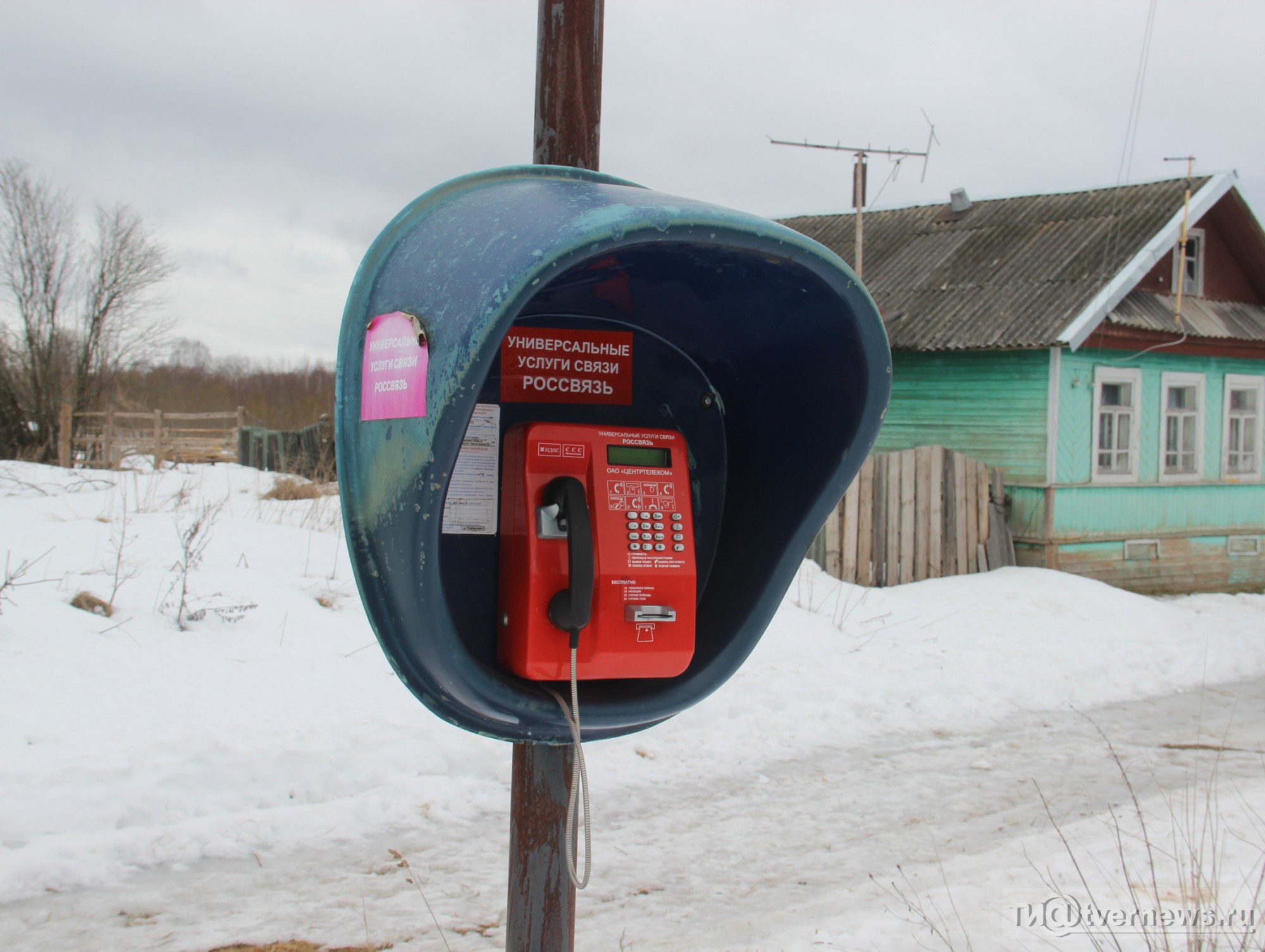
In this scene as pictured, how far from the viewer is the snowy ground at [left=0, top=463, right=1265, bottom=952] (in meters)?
3.64

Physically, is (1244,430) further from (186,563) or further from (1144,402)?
(186,563)

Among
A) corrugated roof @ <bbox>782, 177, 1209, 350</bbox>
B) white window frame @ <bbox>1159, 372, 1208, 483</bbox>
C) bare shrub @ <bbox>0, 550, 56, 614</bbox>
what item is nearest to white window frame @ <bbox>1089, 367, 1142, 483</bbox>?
white window frame @ <bbox>1159, 372, 1208, 483</bbox>

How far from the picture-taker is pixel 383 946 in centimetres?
337

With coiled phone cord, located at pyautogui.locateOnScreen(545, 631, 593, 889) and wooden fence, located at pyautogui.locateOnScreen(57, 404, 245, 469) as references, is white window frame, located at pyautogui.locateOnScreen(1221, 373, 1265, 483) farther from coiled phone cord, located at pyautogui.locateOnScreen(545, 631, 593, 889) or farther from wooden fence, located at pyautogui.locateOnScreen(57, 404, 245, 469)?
wooden fence, located at pyautogui.locateOnScreen(57, 404, 245, 469)

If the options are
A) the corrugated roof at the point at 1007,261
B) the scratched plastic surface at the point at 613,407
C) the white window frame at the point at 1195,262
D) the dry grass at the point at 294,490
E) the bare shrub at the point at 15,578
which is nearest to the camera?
the scratched plastic surface at the point at 613,407

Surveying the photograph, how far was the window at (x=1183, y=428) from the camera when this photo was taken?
13008 mm

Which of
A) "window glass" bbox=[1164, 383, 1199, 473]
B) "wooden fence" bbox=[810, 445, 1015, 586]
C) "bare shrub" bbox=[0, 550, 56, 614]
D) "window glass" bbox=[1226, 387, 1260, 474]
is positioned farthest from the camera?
"window glass" bbox=[1226, 387, 1260, 474]

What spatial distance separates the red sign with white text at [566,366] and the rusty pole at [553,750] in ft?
1.10

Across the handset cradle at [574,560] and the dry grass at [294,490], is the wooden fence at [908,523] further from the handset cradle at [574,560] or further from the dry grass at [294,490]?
the handset cradle at [574,560]

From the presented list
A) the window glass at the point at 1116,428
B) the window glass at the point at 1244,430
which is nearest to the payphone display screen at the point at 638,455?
the window glass at the point at 1116,428

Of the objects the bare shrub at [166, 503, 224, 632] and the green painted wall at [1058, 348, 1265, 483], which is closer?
the bare shrub at [166, 503, 224, 632]

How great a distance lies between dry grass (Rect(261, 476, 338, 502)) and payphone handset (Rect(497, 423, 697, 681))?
9990 millimetres

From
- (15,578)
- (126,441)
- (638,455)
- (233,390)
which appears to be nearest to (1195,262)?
(15,578)

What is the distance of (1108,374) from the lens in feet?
40.2
